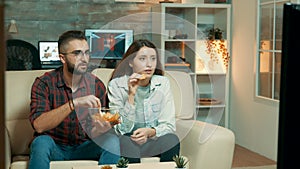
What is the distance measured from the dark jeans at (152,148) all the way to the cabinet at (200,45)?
2.08m

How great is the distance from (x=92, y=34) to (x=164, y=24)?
0.85 meters

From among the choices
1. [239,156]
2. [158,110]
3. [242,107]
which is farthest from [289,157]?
[242,107]

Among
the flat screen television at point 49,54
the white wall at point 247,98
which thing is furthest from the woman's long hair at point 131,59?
the flat screen television at point 49,54

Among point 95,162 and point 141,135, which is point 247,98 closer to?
point 141,135

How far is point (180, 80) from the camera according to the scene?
2.97 meters

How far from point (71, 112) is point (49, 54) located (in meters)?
2.71

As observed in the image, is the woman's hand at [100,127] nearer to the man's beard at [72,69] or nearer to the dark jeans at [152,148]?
the dark jeans at [152,148]

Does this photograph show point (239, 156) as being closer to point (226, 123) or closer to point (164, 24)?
point (226, 123)

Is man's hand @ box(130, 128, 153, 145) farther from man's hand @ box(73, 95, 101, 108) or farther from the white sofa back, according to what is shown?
the white sofa back

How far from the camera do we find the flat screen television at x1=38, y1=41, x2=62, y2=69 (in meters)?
5.00

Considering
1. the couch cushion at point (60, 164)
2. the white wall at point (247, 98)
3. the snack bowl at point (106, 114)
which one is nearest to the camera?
the couch cushion at point (60, 164)

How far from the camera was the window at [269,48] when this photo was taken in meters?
4.02

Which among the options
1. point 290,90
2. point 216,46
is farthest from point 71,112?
point 216,46

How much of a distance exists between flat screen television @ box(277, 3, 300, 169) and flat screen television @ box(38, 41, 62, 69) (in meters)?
4.72
